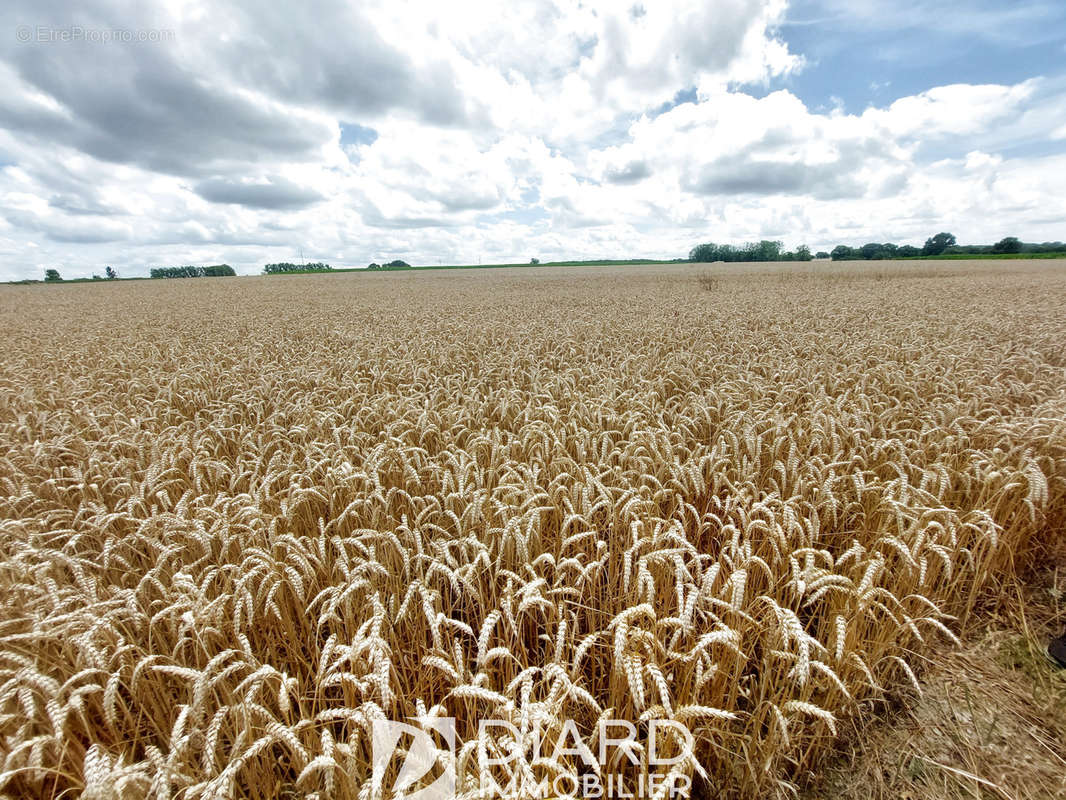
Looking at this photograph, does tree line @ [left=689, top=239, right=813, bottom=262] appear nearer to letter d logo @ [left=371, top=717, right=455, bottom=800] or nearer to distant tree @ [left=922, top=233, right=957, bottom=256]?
distant tree @ [left=922, top=233, right=957, bottom=256]

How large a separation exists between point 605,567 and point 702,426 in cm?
216

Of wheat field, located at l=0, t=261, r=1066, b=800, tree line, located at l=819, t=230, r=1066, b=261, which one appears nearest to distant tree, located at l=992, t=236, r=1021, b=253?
tree line, located at l=819, t=230, r=1066, b=261

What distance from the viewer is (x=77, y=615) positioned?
193 centimetres

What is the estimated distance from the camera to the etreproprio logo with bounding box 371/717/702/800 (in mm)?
1419

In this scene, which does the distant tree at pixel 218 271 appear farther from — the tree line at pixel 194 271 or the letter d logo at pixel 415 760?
the letter d logo at pixel 415 760

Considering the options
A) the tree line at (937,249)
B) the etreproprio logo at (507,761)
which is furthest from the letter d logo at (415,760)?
the tree line at (937,249)

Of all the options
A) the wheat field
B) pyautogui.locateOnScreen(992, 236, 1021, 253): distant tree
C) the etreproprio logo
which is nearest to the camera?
the etreproprio logo

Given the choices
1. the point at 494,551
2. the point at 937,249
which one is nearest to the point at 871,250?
the point at 937,249

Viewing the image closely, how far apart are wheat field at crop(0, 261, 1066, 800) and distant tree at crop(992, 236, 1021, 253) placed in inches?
4215

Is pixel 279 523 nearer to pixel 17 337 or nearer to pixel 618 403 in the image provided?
pixel 618 403

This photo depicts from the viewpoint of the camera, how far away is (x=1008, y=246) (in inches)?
3118

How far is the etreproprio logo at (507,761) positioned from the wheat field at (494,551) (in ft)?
0.15

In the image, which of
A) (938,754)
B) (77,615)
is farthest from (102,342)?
(938,754)

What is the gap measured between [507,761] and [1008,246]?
388 ft
